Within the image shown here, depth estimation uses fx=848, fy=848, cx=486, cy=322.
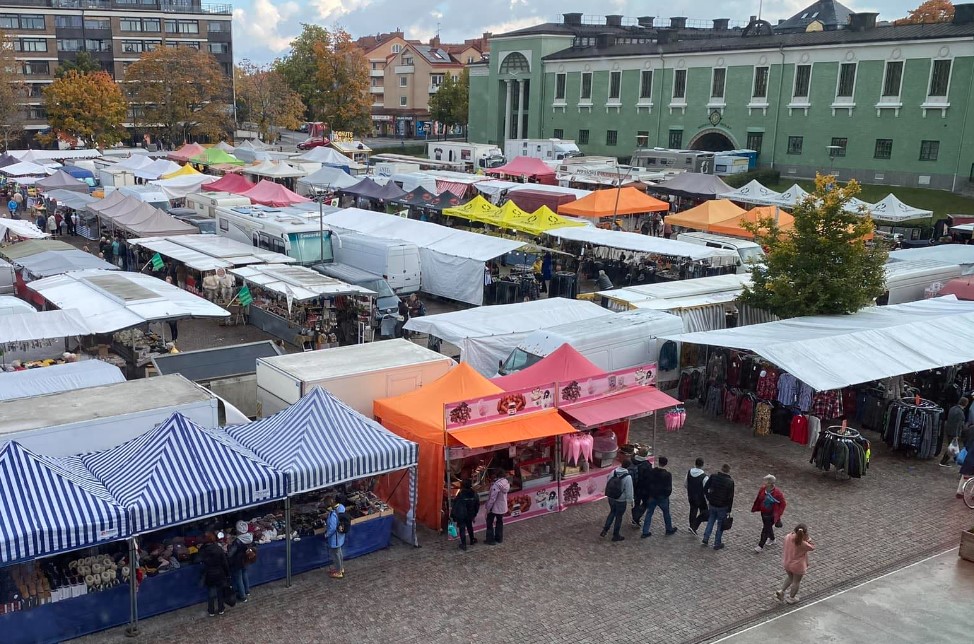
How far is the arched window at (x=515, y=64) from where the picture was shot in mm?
66562

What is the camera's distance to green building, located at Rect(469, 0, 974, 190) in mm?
44750

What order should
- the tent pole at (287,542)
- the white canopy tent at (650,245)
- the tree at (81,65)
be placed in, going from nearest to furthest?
the tent pole at (287,542) → the white canopy tent at (650,245) → the tree at (81,65)

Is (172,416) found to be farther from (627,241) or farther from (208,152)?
(208,152)

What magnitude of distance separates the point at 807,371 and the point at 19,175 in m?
40.8

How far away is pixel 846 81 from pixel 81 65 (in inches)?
2390

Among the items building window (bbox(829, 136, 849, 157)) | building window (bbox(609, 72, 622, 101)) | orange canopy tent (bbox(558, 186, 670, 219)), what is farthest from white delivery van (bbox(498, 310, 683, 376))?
building window (bbox(609, 72, 622, 101))

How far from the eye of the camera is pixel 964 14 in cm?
4538

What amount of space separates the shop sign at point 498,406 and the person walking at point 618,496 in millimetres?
1553

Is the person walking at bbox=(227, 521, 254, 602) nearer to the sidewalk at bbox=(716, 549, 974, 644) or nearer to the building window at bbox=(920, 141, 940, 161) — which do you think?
the sidewalk at bbox=(716, 549, 974, 644)

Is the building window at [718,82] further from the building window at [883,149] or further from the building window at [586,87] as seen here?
the building window at [883,149]

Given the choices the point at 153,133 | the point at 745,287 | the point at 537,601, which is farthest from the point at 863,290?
the point at 153,133

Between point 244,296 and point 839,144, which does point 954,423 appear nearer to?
point 244,296

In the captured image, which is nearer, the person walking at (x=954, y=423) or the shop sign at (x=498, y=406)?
the shop sign at (x=498, y=406)

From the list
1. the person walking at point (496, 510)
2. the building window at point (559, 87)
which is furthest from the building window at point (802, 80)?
the person walking at point (496, 510)
